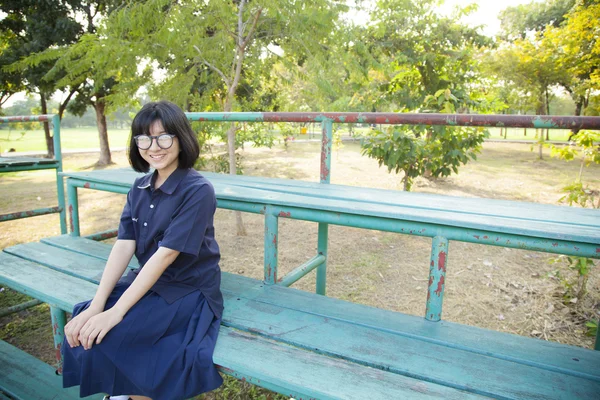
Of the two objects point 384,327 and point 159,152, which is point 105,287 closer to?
point 159,152

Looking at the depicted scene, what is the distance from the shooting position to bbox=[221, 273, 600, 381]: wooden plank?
1328 millimetres

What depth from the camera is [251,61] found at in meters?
5.02

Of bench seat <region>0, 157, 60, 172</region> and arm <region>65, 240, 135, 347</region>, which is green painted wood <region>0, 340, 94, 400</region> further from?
bench seat <region>0, 157, 60, 172</region>

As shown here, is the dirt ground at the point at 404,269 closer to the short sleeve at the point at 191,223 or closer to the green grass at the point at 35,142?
the short sleeve at the point at 191,223

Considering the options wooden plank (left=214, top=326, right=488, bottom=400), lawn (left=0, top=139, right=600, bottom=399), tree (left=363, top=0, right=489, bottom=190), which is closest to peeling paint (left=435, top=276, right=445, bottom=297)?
wooden plank (left=214, top=326, right=488, bottom=400)

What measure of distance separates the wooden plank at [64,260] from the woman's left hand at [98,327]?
57 cm

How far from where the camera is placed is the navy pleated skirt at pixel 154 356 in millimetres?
1324

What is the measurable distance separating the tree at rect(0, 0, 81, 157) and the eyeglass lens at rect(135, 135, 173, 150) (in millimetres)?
10267

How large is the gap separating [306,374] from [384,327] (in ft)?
1.40

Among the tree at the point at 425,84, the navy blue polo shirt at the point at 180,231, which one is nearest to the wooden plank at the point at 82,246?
the navy blue polo shirt at the point at 180,231

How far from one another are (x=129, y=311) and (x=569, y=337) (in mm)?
2976

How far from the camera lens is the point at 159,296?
1529 mm

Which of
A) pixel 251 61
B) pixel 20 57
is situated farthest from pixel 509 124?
pixel 20 57

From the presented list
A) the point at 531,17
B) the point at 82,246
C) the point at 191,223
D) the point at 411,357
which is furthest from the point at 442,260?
the point at 531,17
